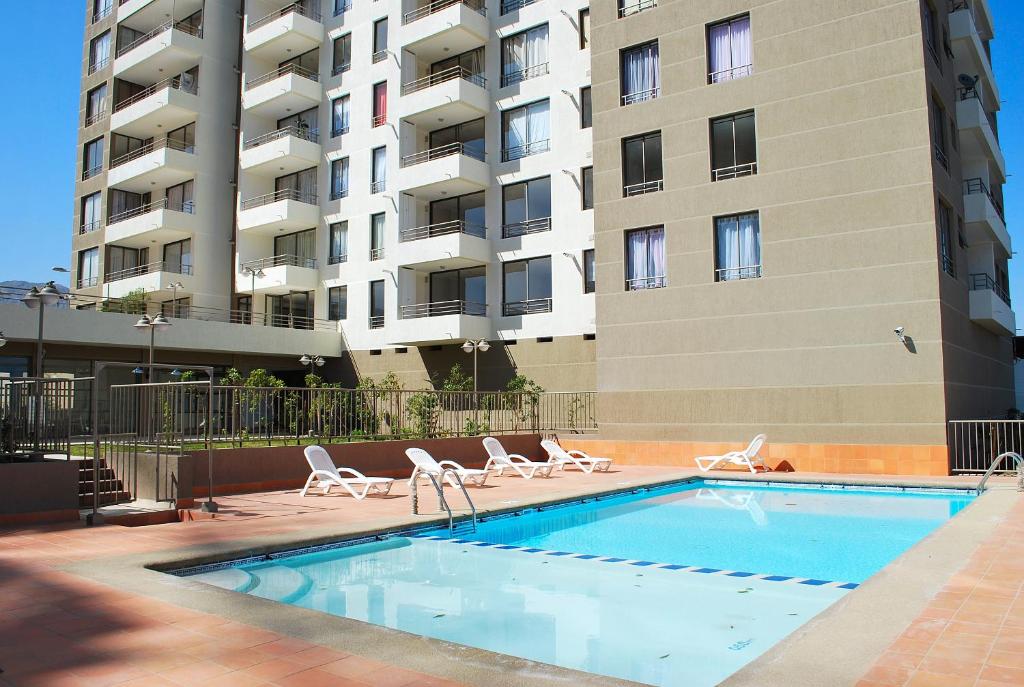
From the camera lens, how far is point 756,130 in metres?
19.6

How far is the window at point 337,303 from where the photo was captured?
3322 cm

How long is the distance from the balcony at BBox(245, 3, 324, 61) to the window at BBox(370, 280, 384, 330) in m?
11.7

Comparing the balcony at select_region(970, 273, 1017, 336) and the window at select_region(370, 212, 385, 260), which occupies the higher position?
the window at select_region(370, 212, 385, 260)

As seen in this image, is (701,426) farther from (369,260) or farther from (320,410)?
(369,260)

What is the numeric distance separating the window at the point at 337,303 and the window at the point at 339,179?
3943mm

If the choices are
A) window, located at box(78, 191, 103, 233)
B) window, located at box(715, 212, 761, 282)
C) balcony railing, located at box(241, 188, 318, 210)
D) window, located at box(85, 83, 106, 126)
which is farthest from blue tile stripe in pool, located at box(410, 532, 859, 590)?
window, located at box(85, 83, 106, 126)

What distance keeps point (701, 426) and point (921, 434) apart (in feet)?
16.7

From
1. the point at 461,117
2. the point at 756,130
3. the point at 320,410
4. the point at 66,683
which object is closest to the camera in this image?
the point at 66,683

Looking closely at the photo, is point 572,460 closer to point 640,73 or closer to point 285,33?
point 640,73

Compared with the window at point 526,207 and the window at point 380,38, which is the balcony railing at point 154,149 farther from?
the window at point 526,207

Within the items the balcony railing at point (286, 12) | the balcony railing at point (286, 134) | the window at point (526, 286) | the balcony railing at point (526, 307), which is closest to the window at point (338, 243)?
the balcony railing at point (286, 134)

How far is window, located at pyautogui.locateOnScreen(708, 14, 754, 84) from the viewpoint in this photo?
20.2 m

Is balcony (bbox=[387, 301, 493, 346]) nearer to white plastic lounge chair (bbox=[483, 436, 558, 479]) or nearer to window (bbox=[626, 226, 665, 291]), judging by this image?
window (bbox=[626, 226, 665, 291])

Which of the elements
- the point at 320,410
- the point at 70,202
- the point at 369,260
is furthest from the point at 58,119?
the point at 320,410
